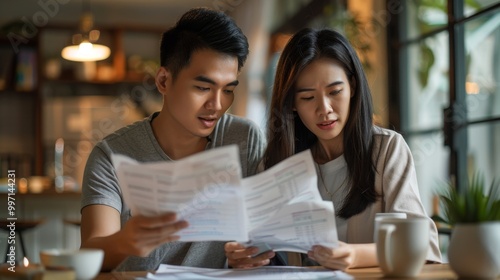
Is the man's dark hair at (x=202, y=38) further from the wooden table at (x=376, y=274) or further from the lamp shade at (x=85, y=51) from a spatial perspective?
the lamp shade at (x=85, y=51)

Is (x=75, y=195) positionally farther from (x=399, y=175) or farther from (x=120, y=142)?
(x=399, y=175)

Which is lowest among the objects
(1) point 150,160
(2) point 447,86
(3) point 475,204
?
(3) point 475,204

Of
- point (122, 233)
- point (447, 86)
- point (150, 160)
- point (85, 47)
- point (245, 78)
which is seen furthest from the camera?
point (245, 78)

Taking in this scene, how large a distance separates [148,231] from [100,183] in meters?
0.49

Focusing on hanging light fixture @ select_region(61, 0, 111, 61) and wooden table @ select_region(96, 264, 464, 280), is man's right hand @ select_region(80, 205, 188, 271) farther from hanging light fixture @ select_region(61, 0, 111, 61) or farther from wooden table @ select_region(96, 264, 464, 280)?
hanging light fixture @ select_region(61, 0, 111, 61)

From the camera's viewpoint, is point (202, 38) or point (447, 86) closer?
point (202, 38)

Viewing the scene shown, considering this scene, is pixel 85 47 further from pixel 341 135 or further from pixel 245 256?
pixel 245 256

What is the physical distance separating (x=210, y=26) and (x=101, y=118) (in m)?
5.15

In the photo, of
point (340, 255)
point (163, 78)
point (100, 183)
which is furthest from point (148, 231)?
point (163, 78)

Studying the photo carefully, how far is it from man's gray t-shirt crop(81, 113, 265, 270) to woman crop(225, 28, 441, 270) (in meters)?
0.14

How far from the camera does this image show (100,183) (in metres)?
1.62

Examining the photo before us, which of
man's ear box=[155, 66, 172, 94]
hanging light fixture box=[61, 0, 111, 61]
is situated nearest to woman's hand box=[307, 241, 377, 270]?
man's ear box=[155, 66, 172, 94]

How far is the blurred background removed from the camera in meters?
3.05

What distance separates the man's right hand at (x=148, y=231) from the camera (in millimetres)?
1144
